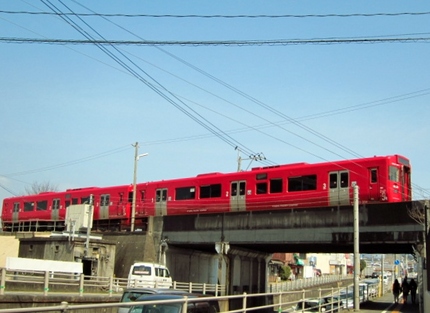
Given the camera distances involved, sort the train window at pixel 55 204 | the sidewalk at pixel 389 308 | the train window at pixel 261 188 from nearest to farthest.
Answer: the sidewalk at pixel 389 308 → the train window at pixel 261 188 → the train window at pixel 55 204

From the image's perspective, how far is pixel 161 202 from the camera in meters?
40.7

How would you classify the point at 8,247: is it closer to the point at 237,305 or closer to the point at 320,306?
the point at 237,305

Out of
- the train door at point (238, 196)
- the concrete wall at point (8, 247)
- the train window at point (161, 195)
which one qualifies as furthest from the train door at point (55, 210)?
the train door at point (238, 196)

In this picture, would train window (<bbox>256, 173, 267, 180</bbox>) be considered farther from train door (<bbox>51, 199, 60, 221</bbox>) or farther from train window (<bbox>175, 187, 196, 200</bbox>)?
train door (<bbox>51, 199, 60, 221</bbox>)

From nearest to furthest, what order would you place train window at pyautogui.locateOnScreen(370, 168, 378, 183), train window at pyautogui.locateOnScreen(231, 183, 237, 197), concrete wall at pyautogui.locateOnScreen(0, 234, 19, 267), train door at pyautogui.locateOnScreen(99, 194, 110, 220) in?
train window at pyautogui.locateOnScreen(370, 168, 378, 183) < train window at pyautogui.locateOnScreen(231, 183, 237, 197) < concrete wall at pyautogui.locateOnScreen(0, 234, 19, 267) < train door at pyautogui.locateOnScreen(99, 194, 110, 220)

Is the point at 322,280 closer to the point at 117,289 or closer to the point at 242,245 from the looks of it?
the point at 242,245

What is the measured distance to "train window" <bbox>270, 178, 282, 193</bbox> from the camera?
3303 cm

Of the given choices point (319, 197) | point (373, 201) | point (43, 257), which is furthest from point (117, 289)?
point (373, 201)

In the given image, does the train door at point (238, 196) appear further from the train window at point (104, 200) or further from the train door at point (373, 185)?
the train window at point (104, 200)

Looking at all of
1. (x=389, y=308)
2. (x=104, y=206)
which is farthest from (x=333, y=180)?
(x=104, y=206)

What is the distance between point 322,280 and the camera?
76688mm

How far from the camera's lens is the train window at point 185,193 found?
125ft

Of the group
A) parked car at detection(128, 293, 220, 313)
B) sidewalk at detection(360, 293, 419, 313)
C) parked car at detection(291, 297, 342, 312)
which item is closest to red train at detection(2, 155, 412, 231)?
sidewalk at detection(360, 293, 419, 313)

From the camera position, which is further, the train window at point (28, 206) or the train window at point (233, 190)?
the train window at point (28, 206)
